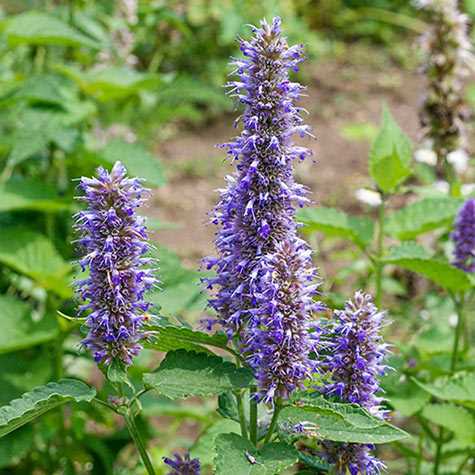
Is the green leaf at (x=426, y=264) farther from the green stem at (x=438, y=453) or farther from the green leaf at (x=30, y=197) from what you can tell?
the green leaf at (x=30, y=197)

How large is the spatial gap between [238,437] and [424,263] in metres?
0.87

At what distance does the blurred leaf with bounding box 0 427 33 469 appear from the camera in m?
2.86

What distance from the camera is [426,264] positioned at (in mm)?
2193

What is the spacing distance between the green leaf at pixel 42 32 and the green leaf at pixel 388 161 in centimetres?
119

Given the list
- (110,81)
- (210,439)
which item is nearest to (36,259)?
(110,81)

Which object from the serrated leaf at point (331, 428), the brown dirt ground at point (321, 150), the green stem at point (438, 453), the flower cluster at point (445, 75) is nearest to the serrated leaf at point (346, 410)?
the serrated leaf at point (331, 428)

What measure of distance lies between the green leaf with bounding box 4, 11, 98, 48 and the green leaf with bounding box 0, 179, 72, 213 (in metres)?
0.51

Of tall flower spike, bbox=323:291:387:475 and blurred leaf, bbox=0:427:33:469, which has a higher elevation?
tall flower spike, bbox=323:291:387:475

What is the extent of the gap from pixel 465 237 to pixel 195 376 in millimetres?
1056

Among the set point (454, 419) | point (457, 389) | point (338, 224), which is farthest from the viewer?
point (338, 224)

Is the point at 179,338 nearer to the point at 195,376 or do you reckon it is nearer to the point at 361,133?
the point at 195,376

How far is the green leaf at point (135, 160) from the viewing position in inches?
124

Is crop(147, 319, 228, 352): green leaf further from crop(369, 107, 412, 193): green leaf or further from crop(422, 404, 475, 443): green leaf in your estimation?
crop(369, 107, 412, 193): green leaf

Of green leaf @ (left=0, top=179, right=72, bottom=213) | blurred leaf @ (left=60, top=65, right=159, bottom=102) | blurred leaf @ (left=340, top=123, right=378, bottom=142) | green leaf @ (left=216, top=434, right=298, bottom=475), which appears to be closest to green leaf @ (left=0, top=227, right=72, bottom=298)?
green leaf @ (left=0, top=179, right=72, bottom=213)
